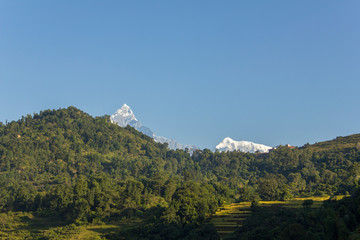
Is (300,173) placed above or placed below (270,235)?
above

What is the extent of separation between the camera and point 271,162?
17100 cm

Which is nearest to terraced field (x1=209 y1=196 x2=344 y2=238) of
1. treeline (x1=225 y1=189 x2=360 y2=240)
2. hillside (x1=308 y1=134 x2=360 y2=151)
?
treeline (x1=225 y1=189 x2=360 y2=240)

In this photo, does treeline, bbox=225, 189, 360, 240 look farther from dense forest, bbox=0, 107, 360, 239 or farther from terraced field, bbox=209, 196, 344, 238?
terraced field, bbox=209, 196, 344, 238

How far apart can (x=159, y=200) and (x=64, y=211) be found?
26.5m

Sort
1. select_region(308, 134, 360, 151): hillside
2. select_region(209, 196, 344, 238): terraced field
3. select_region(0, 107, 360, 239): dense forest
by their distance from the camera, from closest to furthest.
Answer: select_region(209, 196, 344, 238): terraced field → select_region(0, 107, 360, 239): dense forest → select_region(308, 134, 360, 151): hillside

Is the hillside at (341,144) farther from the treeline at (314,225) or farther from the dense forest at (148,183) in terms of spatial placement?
the treeline at (314,225)

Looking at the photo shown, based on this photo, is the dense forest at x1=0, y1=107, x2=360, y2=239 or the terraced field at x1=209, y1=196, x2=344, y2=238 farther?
the dense forest at x1=0, y1=107, x2=360, y2=239

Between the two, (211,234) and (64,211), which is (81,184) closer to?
(64,211)

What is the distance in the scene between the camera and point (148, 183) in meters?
109

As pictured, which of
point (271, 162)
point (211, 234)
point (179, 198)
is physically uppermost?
point (271, 162)

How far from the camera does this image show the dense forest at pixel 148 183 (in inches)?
2849

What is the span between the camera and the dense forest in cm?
7238

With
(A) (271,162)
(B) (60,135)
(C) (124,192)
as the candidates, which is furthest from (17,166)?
(A) (271,162)

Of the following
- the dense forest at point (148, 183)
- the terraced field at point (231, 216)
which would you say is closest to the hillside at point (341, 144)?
the dense forest at point (148, 183)
